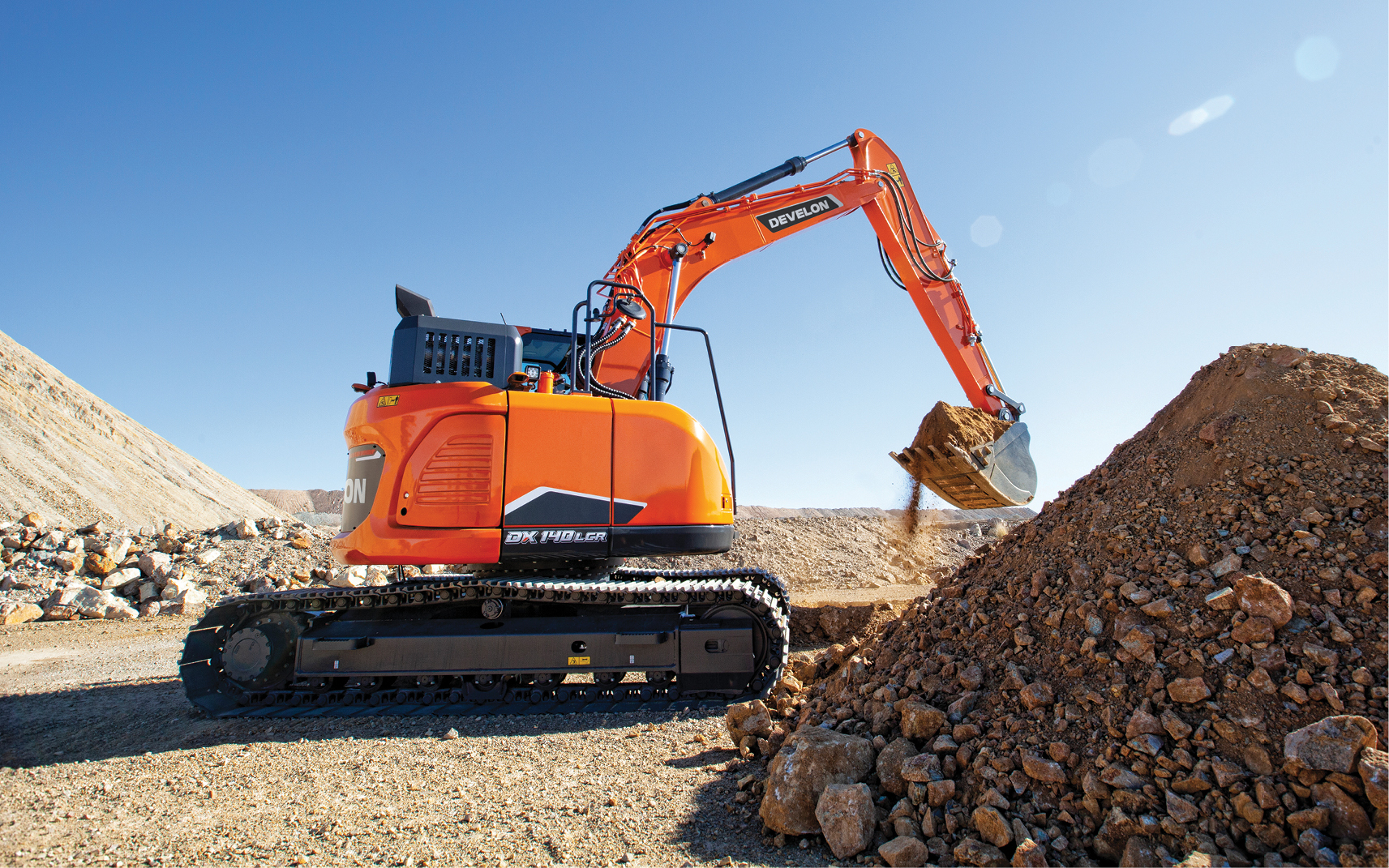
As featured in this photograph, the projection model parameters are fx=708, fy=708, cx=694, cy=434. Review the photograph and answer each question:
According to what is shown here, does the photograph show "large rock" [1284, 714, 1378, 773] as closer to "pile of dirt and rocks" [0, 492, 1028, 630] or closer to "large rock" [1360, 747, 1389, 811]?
"large rock" [1360, 747, 1389, 811]

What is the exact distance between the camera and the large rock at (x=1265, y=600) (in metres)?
2.85

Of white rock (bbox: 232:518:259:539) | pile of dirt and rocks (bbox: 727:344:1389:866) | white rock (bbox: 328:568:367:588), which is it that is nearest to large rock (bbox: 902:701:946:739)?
pile of dirt and rocks (bbox: 727:344:1389:866)

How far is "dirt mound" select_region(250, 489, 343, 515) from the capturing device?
5768 cm

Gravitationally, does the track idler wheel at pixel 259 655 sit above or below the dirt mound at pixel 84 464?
below

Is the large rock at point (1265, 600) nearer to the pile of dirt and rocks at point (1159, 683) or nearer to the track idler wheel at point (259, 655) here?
the pile of dirt and rocks at point (1159, 683)

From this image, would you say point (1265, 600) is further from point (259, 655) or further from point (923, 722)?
point (259, 655)

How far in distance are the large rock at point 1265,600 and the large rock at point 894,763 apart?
1.49m

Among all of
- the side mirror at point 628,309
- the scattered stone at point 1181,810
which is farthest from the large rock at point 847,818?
the side mirror at point 628,309

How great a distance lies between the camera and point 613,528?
17.5 ft

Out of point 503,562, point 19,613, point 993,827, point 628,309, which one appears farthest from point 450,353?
point 19,613

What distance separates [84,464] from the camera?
24.1 metres

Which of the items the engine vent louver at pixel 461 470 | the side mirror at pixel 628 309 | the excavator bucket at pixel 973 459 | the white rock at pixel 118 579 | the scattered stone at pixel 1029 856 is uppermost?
the side mirror at pixel 628 309

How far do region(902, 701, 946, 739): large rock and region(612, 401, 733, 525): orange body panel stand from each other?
256cm

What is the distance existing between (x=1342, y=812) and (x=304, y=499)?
6703cm
